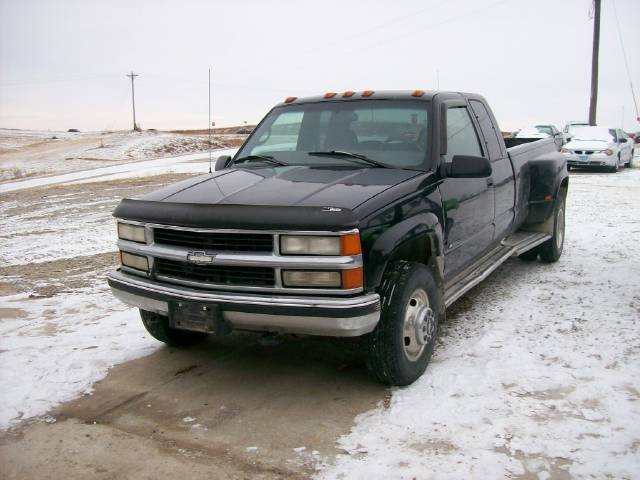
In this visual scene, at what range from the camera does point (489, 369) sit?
14.4ft

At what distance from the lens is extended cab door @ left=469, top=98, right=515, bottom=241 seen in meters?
5.88

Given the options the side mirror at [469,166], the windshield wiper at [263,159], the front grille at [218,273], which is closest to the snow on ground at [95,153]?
the windshield wiper at [263,159]

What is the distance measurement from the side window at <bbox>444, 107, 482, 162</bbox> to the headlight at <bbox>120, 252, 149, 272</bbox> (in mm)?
2278

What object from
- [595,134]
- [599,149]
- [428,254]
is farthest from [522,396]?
[595,134]

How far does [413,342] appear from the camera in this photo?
419cm

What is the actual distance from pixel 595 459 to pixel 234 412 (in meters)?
2.00

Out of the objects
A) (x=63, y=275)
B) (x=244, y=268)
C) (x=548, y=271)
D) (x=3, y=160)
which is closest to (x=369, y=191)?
(x=244, y=268)

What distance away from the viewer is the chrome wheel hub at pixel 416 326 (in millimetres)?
4152

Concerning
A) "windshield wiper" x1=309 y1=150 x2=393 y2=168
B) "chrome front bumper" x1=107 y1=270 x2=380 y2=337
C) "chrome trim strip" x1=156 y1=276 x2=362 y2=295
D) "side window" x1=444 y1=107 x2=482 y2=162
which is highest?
"side window" x1=444 y1=107 x2=482 y2=162

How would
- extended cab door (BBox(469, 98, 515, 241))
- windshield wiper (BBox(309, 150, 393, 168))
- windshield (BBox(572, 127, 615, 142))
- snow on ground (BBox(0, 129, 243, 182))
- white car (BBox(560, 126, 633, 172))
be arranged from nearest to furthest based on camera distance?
windshield wiper (BBox(309, 150, 393, 168)) → extended cab door (BBox(469, 98, 515, 241)) → white car (BBox(560, 126, 633, 172)) → windshield (BBox(572, 127, 615, 142)) → snow on ground (BBox(0, 129, 243, 182))

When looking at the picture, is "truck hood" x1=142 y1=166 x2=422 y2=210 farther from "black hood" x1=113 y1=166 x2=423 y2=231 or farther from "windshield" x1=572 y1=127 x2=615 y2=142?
"windshield" x1=572 y1=127 x2=615 y2=142

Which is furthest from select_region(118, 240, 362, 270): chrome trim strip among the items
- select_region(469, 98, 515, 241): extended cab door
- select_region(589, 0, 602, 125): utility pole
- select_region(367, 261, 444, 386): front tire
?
select_region(589, 0, 602, 125): utility pole

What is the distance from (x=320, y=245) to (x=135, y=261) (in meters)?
1.43

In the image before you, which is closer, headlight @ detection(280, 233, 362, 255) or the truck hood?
headlight @ detection(280, 233, 362, 255)
